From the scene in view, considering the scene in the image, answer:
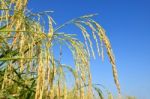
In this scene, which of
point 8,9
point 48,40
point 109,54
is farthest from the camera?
point 8,9

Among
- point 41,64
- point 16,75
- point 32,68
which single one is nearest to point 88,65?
point 41,64

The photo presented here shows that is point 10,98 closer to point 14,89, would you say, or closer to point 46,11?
point 14,89

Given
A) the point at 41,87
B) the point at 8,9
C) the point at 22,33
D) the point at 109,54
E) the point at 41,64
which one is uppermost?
the point at 8,9

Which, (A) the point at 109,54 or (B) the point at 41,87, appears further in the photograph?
(A) the point at 109,54

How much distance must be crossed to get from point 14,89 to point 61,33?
0.63 m

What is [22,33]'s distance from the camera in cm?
223

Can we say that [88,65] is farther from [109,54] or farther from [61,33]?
[61,33]

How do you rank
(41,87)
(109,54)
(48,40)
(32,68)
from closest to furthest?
(41,87) < (48,40) < (109,54) < (32,68)

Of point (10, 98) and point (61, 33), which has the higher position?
point (61, 33)

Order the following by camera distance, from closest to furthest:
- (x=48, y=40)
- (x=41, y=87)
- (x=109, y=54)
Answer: (x=41, y=87), (x=48, y=40), (x=109, y=54)

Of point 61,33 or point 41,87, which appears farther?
point 61,33

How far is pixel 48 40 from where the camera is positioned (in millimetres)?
1996

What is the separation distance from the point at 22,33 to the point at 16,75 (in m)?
0.59

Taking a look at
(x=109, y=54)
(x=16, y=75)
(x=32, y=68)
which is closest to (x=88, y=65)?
(x=109, y=54)
